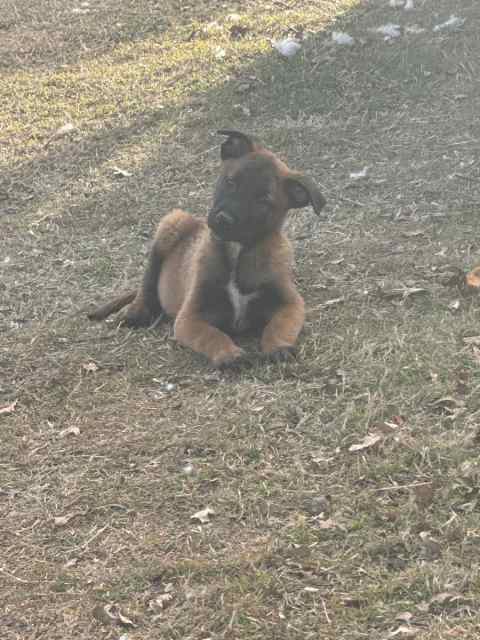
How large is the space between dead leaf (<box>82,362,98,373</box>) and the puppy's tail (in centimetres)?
81

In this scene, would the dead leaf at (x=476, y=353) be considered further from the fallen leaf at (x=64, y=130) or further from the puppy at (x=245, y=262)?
the fallen leaf at (x=64, y=130)

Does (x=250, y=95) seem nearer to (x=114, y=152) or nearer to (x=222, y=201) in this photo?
(x=114, y=152)

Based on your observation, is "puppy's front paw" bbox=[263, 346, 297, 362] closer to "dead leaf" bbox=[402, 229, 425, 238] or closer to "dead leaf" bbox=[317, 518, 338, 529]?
"dead leaf" bbox=[317, 518, 338, 529]

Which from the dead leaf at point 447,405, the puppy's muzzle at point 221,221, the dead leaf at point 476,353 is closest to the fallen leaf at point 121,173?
the puppy's muzzle at point 221,221

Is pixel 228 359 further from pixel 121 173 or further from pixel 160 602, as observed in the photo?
pixel 121 173

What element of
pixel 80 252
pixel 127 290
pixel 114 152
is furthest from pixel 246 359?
pixel 114 152

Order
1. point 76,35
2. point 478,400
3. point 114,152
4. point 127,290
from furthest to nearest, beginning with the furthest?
point 76,35 < point 114,152 < point 127,290 < point 478,400

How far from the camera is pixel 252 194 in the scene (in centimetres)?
532

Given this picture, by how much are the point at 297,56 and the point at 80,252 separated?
3907 mm

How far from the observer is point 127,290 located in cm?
666

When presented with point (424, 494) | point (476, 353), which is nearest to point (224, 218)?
point (476, 353)

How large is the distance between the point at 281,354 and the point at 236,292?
0.61m

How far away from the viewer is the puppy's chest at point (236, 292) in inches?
215

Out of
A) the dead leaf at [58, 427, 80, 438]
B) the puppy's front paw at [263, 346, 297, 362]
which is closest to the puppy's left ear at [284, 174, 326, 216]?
the puppy's front paw at [263, 346, 297, 362]
